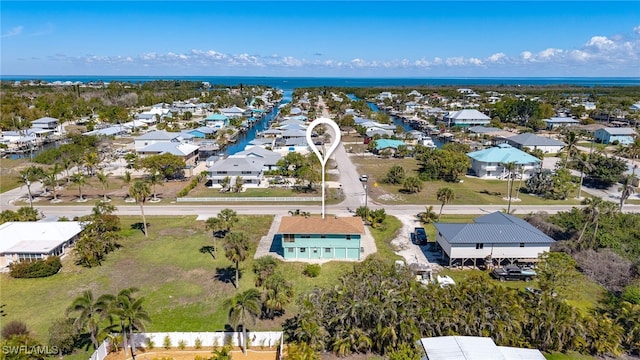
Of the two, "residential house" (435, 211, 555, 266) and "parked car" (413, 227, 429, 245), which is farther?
"parked car" (413, 227, 429, 245)

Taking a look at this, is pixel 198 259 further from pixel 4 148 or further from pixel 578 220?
pixel 4 148

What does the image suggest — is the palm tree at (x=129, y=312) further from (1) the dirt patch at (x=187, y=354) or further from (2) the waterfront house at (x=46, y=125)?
(2) the waterfront house at (x=46, y=125)

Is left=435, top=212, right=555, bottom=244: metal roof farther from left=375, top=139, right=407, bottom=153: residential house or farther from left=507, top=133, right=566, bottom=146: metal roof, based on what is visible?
left=507, top=133, right=566, bottom=146: metal roof

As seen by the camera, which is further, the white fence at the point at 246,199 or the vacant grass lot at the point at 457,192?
the vacant grass lot at the point at 457,192

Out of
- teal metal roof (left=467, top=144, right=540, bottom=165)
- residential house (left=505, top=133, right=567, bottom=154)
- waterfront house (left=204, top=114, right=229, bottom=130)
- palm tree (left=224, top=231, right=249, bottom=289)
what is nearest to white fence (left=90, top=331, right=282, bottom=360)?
palm tree (left=224, top=231, right=249, bottom=289)

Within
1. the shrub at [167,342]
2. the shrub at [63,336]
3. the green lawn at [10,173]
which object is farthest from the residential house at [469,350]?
the green lawn at [10,173]

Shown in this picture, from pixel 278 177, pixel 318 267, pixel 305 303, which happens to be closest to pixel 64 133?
pixel 278 177
